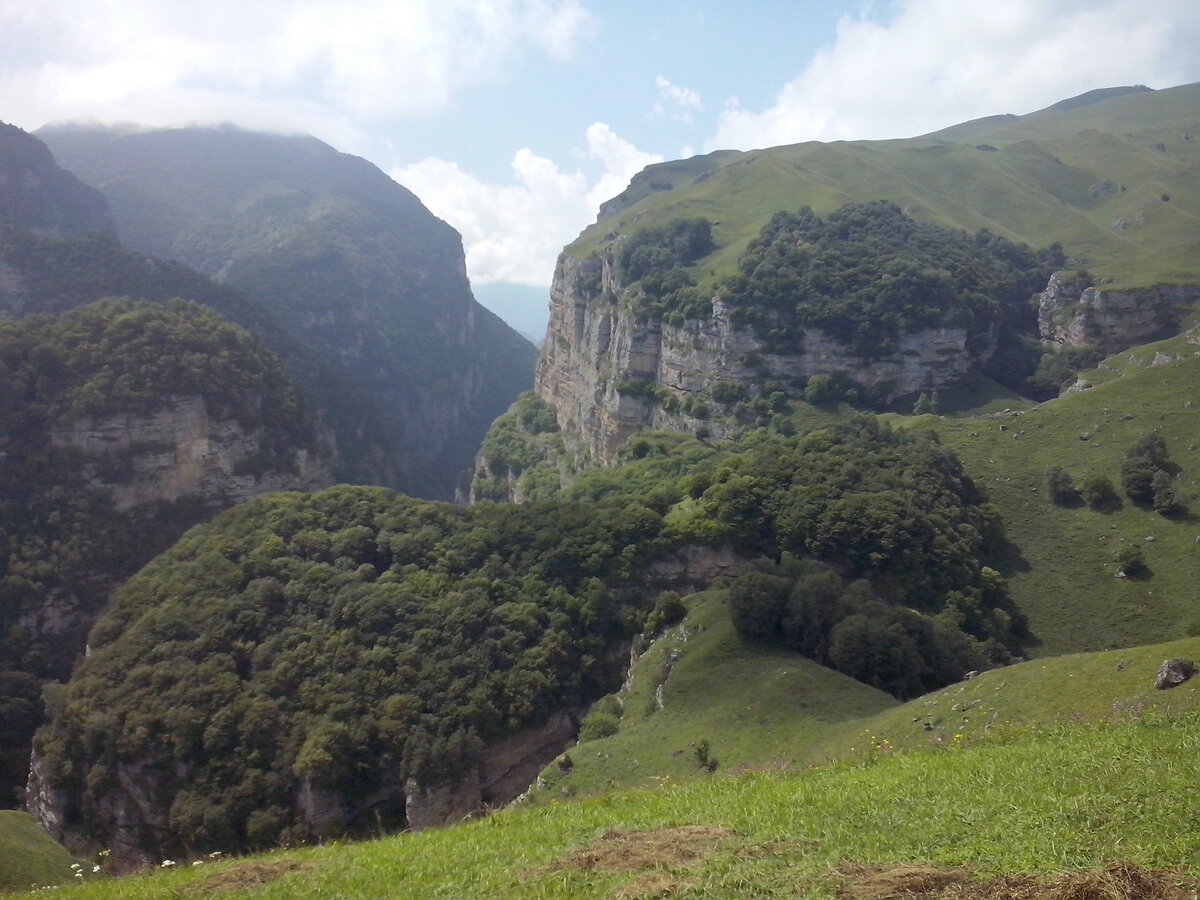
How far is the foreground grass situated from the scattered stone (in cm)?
1017

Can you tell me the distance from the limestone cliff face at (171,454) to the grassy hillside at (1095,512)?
238 feet

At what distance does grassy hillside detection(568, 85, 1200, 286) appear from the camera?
11194cm

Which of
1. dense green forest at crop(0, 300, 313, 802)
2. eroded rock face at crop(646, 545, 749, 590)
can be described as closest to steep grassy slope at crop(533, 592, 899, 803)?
eroded rock face at crop(646, 545, 749, 590)

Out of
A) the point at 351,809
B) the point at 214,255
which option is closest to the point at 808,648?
the point at 351,809

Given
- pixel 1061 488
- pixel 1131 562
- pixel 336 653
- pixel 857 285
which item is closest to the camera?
pixel 336 653

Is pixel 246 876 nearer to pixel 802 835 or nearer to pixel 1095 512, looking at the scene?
pixel 802 835

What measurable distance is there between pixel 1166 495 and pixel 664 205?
297 feet

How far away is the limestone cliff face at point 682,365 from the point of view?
94.2 meters

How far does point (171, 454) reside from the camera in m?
87.4

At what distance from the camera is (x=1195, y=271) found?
94.4m

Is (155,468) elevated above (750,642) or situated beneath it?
elevated above

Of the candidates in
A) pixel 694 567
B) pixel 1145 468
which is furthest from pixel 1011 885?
pixel 1145 468

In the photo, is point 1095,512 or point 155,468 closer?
point 1095,512

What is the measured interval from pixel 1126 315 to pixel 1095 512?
41055mm
